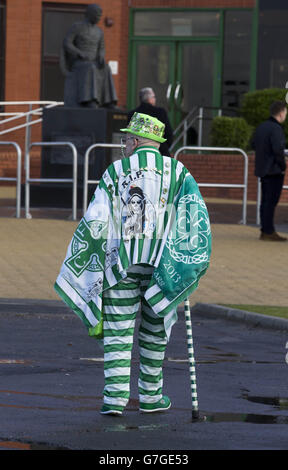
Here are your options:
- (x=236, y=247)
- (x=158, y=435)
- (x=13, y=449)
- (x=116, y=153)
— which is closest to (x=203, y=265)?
(x=158, y=435)

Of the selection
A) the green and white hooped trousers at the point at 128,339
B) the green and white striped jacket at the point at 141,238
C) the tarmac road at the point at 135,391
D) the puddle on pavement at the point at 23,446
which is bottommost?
the tarmac road at the point at 135,391

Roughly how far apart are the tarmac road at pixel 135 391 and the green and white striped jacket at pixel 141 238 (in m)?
0.59

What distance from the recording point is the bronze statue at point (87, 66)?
23.4m

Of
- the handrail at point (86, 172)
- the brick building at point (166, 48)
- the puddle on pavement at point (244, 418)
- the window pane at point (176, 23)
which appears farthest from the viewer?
the window pane at point (176, 23)

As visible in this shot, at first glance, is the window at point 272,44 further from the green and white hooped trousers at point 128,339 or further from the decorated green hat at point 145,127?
the green and white hooped trousers at point 128,339

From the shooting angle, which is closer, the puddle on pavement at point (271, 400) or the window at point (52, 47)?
the puddle on pavement at point (271, 400)

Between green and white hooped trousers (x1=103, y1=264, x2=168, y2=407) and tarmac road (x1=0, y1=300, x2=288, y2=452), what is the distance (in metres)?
0.14

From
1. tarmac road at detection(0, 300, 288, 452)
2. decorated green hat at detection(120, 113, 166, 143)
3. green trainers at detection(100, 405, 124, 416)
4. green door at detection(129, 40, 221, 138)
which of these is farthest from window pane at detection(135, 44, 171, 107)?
green trainers at detection(100, 405, 124, 416)

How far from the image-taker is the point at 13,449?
5.91 meters

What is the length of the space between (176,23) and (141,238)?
2619 cm

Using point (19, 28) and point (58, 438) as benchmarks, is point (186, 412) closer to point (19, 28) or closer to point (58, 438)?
point (58, 438)

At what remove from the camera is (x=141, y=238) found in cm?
705

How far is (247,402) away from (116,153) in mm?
15466

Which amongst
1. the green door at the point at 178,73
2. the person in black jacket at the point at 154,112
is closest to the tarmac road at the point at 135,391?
the person in black jacket at the point at 154,112
